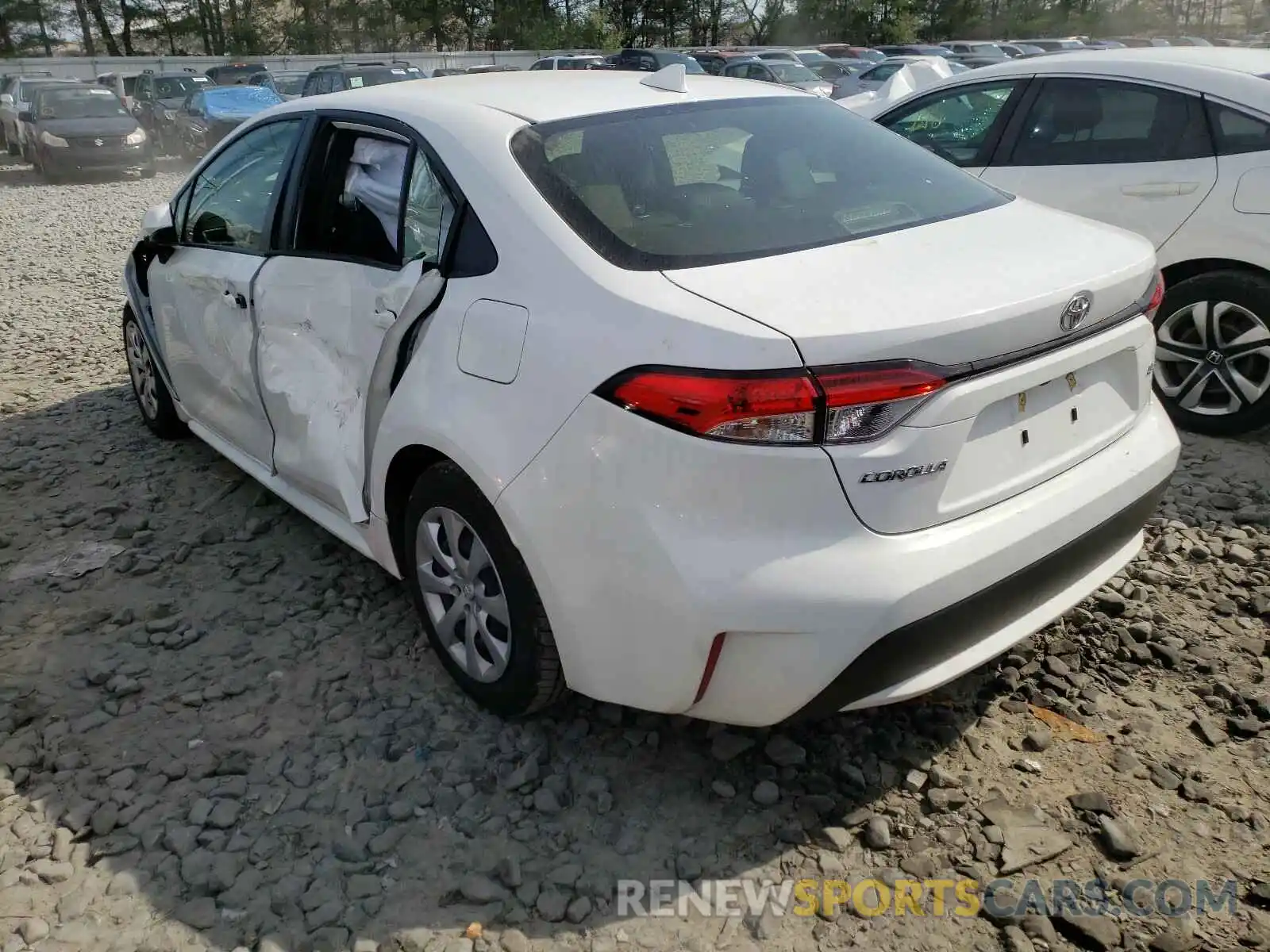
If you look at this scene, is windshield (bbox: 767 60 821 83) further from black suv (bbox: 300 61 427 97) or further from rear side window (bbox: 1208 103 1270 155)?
rear side window (bbox: 1208 103 1270 155)

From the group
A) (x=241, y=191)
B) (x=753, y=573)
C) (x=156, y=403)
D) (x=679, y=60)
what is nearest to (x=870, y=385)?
(x=753, y=573)

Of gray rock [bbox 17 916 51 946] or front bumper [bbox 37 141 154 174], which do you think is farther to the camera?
front bumper [bbox 37 141 154 174]

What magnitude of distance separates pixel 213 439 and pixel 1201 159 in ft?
14.4

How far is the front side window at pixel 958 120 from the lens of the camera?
5406 millimetres

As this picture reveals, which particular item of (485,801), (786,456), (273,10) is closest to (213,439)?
(485,801)

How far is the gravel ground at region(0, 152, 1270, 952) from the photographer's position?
2277 mm

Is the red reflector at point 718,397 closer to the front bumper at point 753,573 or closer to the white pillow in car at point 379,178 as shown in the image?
the front bumper at point 753,573

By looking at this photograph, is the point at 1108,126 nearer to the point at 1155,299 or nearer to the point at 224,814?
the point at 1155,299

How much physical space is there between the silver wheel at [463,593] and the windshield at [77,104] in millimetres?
18404

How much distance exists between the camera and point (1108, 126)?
4938 millimetres

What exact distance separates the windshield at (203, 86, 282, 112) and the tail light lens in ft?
67.8

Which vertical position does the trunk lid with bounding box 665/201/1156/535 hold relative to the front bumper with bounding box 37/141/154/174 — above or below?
above

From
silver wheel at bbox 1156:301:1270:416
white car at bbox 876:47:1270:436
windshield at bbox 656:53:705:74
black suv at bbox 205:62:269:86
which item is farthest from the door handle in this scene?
black suv at bbox 205:62:269:86

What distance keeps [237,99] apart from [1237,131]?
20335 millimetres
